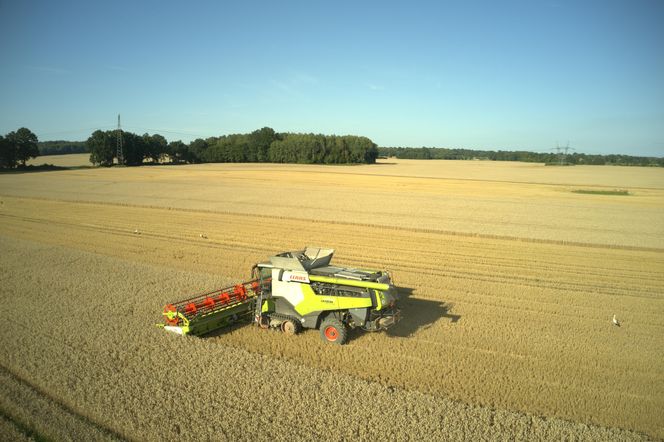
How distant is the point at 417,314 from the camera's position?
1312cm

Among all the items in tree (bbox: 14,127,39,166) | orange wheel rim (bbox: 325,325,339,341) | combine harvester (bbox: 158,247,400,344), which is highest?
tree (bbox: 14,127,39,166)

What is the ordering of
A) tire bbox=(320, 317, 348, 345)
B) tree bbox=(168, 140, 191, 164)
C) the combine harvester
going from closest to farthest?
1. the combine harvester
2. tire bbox=(320, 317, 348, 345)
3. tree bbox=(168, 140, 191, 164)

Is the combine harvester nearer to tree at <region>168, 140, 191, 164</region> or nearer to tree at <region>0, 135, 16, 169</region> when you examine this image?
tree at <region>0, 135, 16, 169</region>

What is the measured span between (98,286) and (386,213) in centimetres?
2088

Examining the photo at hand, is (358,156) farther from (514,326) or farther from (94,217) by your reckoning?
(514,326)

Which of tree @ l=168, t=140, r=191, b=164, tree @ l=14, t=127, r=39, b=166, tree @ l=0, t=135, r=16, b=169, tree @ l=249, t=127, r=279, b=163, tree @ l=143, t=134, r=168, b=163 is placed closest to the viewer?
→ tree @ l=0, t=135, r=16, b=169

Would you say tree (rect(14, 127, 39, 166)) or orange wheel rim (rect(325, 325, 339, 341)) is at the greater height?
tree (rect(14, 127, 39, 166))

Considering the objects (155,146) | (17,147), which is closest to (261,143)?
(155,146)

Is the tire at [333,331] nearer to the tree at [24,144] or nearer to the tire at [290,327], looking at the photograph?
the tire at [290,327]

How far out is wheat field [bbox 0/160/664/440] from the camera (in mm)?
8016

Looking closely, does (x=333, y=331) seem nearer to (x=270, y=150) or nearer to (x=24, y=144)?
(x=24, y=144)

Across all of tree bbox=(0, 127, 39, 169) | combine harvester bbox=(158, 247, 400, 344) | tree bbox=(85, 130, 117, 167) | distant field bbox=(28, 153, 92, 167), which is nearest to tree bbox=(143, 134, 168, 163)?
tree bbox=(85, 130, 117, 167)

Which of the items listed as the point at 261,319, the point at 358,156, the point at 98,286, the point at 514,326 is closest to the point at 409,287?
the point at 514,326

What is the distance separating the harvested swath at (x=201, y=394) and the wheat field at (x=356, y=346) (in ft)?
0.12
